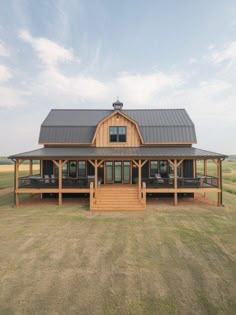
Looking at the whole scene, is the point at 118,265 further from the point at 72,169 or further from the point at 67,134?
the point at 67,134

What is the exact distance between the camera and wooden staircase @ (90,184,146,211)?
52.1ft

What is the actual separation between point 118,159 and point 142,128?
19.7 feet

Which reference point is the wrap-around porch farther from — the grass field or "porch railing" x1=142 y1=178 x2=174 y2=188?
the grass field

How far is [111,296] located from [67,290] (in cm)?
139

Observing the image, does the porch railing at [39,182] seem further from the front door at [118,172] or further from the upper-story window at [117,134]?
the upper-story window at [117,134]

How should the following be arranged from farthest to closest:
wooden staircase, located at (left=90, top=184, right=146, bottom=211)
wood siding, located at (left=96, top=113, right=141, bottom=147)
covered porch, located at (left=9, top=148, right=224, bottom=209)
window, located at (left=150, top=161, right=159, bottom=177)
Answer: wood siding, located at (left=96, top=113, right=141, bottom=147)
window, located at (left=150, top=161, right=159, bottom=177)
covered porch, located at (left=9, top=148, right=224, bottom=209)
wooden staircase, located at (left=90, top=184, right=146, bottom=211)

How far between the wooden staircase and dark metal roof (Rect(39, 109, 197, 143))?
6.02 metres

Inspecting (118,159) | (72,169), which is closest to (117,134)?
(118,159)

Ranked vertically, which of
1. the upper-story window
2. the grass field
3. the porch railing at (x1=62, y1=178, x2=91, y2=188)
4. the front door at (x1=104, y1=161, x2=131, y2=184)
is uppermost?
the upper-story window

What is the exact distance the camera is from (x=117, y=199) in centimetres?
1658

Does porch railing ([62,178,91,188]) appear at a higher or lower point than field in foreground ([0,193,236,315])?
higher

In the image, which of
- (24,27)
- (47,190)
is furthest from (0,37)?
(47,190)

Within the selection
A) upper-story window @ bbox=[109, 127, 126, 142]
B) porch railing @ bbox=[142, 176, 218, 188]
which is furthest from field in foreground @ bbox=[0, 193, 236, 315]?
upper-story window @ bbox=[109, 127, 126, 142]

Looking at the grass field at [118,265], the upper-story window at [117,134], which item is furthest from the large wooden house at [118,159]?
the grass field at [118,265]
